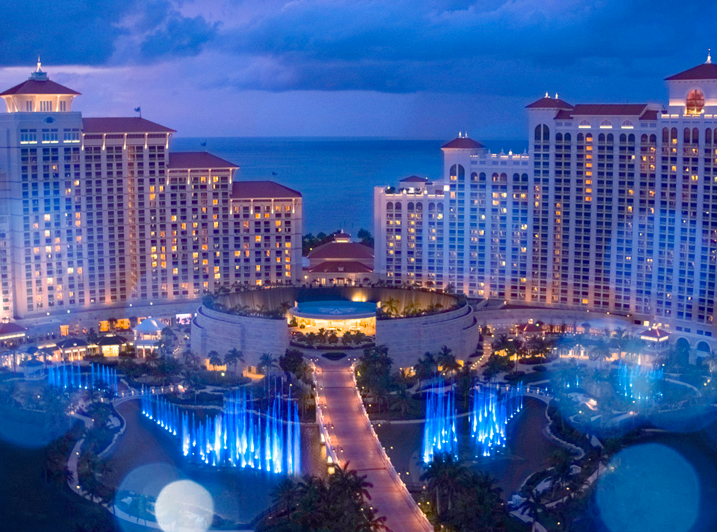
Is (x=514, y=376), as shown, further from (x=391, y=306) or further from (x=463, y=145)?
→ (x=463, y=145)

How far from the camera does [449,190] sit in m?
95.6

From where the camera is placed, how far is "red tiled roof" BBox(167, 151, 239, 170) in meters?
93.9

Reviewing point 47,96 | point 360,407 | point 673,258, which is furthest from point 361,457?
point 47,96

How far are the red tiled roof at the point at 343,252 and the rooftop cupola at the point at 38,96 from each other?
82.5 feet

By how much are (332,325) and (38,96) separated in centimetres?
2885

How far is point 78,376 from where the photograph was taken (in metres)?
79.9

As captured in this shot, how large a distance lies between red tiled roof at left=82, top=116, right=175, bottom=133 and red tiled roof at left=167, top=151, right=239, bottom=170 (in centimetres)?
282

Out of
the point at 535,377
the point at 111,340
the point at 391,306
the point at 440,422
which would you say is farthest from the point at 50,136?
the point at 535,377

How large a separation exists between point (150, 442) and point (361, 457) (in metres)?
13.6

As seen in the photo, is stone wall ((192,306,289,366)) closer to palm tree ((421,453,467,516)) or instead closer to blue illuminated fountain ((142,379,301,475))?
blue illuminated fountain ((142,379,301,475))

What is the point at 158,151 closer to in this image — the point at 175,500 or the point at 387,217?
the point at 387,217

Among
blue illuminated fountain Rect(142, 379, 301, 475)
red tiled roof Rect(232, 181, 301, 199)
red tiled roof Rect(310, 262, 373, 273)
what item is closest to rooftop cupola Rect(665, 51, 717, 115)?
red tiled roof Rect(310, 262, 373, 273)

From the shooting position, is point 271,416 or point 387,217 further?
point 387,217

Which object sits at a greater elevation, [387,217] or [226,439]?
[387,217]
